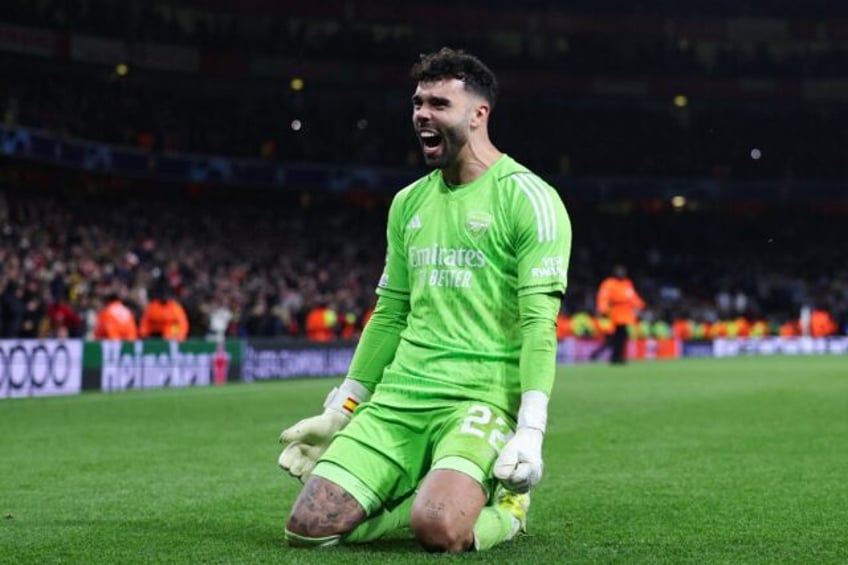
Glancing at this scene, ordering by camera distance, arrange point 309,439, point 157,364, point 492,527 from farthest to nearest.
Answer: point 157,364
point 309,439
point 492,527

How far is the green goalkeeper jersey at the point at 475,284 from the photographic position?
6238 mm

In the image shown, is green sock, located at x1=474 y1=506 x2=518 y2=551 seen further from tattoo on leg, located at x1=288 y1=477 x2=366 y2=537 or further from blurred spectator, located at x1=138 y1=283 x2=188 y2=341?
blurred spectator, located at x1=138 y1=283 x2=188 y2=341

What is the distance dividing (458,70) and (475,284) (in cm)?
90

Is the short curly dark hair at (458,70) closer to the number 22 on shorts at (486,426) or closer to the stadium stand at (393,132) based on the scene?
the number 22 on shorts at (486,426)

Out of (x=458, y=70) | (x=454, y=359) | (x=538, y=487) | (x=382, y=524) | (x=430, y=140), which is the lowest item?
(x=538, y=487)

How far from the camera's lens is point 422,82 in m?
6.27

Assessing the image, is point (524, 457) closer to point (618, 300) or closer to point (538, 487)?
point (538, 487)

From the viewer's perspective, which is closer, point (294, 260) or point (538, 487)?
point (538, 487)

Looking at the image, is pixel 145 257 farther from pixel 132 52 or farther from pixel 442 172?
pixel 442 172

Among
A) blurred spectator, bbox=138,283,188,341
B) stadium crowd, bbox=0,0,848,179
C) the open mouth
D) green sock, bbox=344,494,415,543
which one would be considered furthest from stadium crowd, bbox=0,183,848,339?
the open mouth

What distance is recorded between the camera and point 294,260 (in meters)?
43.9

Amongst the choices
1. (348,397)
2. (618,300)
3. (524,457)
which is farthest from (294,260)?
(524,457)

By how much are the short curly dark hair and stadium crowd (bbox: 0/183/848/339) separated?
18.4 m

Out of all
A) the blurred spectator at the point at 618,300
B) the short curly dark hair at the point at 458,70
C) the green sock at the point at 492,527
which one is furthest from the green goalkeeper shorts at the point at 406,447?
the blurred spectator at the point at 618,300
